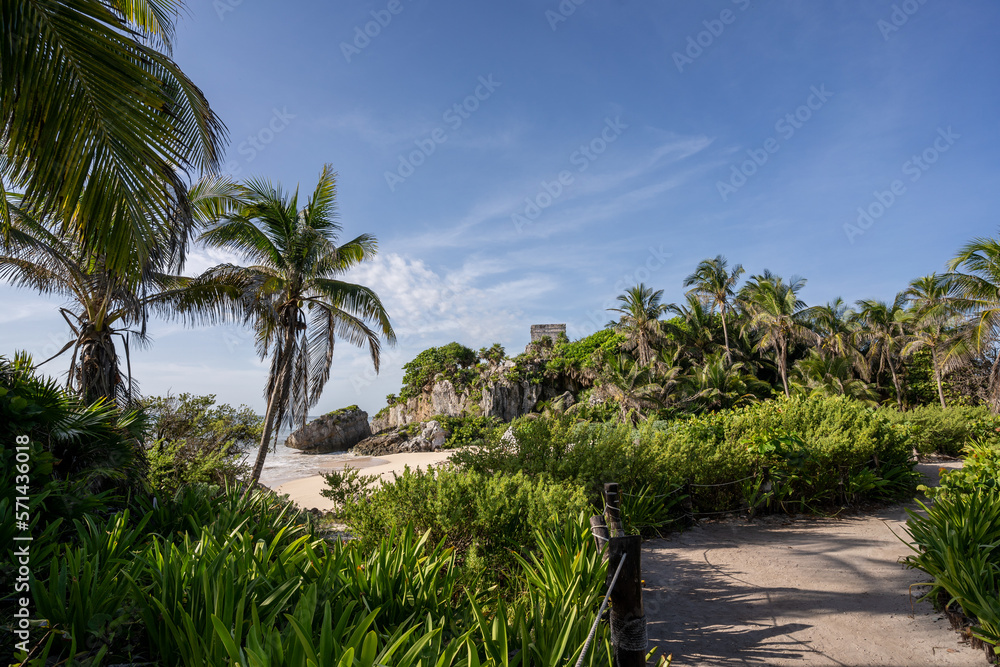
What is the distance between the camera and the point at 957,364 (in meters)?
22.1

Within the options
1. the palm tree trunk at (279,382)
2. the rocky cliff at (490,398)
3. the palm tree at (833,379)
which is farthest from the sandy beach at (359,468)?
the palm tree at (833,379)

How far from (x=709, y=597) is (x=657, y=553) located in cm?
138

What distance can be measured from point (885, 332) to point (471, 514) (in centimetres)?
3729

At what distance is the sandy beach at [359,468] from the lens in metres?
12.5

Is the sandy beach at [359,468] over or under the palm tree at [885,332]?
under

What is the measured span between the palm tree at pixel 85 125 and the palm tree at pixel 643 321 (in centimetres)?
3049

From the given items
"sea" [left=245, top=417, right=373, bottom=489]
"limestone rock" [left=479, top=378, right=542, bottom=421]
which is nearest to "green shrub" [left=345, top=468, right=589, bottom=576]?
"sea" [left=245, top=417, right=373, bottom=489]

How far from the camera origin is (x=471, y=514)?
465 cm

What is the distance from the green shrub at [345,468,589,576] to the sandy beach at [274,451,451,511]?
1674 mm

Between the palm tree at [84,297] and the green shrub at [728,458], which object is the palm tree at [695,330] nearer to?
the green shrub at [728,458]

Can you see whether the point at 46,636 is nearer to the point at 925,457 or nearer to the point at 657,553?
the point at 657,553

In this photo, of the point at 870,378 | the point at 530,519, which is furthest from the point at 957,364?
the point at 530,519

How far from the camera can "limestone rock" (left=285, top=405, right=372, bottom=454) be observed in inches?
1356

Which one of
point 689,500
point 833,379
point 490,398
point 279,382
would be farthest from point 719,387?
point 279,382
